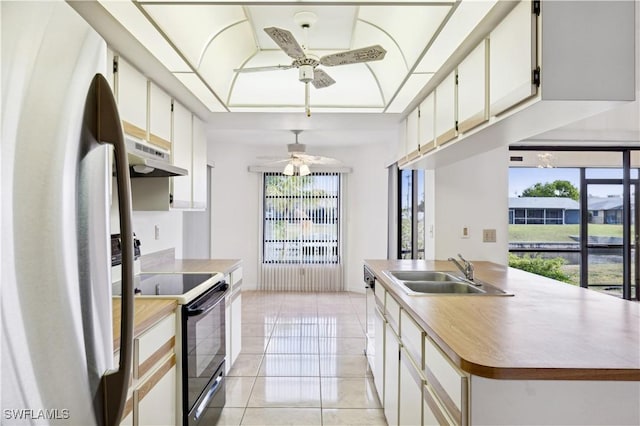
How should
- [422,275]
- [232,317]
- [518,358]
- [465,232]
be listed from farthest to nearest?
1. [465,232]
2. [232,317]
3. [422,275]
4. [518,358]

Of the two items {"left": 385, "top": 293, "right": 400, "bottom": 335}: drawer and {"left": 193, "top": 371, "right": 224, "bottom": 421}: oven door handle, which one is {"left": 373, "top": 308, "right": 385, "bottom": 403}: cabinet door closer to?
{"left": 385, "top": 293, "right": 400, "bottom": 335}: drawer

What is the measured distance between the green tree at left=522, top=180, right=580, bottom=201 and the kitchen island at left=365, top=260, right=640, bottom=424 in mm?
3257

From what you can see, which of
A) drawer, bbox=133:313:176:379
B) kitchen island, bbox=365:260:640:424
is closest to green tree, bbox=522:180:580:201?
kitchen island, bbox=365:260:640:424

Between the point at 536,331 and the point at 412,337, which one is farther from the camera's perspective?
the point at 412,337

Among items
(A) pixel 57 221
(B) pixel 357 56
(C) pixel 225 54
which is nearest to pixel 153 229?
(C) pixel 225 54

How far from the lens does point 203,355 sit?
7.13ft

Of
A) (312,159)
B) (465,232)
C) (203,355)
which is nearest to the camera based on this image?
(203,355)

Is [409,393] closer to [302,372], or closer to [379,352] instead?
[379,352]

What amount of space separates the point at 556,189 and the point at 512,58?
154 inches

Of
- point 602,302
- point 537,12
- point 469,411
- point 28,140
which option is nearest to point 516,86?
point 537,12

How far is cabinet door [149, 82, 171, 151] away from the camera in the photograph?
265 centimetres

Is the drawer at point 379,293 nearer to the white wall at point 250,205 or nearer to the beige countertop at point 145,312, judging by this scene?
the beige countertop at point 145,312

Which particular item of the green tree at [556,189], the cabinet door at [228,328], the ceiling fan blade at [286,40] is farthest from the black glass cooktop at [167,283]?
the green tree at [556,189]

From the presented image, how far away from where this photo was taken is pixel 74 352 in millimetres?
628
